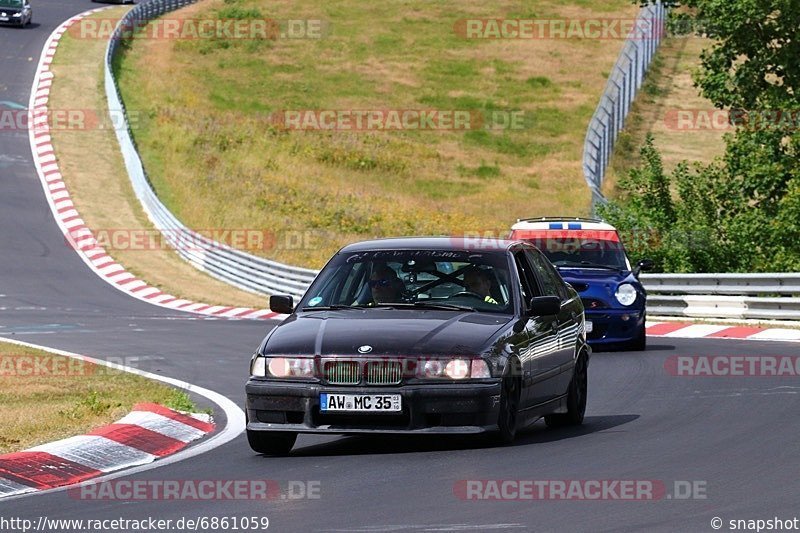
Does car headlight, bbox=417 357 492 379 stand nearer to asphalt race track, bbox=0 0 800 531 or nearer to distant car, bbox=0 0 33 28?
asphalt race track, bbox=0 0 800 531

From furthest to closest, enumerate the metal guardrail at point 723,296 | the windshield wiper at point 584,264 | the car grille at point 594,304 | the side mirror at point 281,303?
the metal guardrail at point 723,296 → the windshield wiper at point 584,264 → the car grille at point 594,304 → the side mirror at point 281,303

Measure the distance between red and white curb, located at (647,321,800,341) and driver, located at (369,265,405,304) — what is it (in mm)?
10990

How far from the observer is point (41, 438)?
34.9 feet

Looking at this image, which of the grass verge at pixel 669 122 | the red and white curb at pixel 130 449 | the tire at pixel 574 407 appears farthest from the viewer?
the grass verge at pixel 669 122

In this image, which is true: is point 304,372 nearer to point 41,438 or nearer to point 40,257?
point 41,438

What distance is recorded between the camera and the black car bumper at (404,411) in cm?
953

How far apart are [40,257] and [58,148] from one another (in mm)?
13019

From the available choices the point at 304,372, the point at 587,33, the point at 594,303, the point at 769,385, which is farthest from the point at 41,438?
the point at 587,33

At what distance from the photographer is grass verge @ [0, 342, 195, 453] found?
11.1m

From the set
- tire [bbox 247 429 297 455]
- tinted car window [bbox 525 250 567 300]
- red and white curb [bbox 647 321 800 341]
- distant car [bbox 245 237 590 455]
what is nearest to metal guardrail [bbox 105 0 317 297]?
red and white curb [bbox 647 321 800 341]

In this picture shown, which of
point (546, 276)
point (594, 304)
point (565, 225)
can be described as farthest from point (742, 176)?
point (546, 276)

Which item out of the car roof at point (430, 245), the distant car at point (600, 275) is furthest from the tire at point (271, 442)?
the distant car at point (600, 275)

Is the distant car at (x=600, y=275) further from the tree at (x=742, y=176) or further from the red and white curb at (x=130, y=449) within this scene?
the tree at (x=742, y=176)

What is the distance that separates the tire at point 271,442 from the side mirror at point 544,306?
1.87 m
